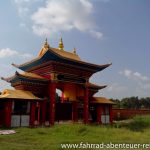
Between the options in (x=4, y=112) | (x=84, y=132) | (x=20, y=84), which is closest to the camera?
(x=84, y=132)

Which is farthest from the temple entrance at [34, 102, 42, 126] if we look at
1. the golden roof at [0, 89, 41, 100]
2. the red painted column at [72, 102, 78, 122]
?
the red painted column at [72, 102, 78, 122]

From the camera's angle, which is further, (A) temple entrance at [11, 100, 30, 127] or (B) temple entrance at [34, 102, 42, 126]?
(B) temple entrance at [34, 102, 42, 126]

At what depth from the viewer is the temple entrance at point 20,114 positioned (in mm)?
23234

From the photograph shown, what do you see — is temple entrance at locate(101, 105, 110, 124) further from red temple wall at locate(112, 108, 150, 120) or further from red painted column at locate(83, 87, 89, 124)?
red temple wall at locate(112, 108, 150, 120)

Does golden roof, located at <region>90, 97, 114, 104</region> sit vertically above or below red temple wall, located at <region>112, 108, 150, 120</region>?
above

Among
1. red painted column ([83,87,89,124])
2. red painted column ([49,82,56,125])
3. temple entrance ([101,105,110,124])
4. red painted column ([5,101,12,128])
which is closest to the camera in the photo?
red painted column ([5,101,12,128])

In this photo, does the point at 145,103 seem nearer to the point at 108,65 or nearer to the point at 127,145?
the point at 108,65

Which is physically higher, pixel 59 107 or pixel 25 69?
pixel 25 69

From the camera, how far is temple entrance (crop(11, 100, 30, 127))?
23234mm

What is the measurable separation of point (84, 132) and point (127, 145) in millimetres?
5339

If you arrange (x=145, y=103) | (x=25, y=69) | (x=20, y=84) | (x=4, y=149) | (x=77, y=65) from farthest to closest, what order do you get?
(x=145, y=103) < (x=25, y=69) < (x=77, y=65) < (x=20, y=84) < (x=4, y=149)

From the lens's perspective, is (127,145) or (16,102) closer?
(127,145)

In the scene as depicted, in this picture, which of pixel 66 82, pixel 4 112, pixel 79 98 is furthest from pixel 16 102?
pixel 79 98

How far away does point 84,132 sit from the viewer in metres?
19.2
